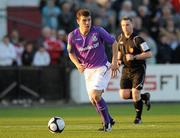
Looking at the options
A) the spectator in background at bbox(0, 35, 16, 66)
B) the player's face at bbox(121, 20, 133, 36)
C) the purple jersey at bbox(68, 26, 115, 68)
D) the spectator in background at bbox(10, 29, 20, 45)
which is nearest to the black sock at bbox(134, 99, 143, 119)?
the player's face at bbox(121, 20, 133, 36)

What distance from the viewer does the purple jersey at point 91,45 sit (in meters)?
14.1

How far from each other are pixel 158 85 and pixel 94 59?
29.5 feet

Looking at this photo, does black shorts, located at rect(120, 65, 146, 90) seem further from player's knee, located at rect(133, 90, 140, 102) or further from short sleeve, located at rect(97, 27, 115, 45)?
short sleeve, located at rect(97, 27, 115, 45)

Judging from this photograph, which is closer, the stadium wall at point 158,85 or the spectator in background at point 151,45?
the stadium wall at point 158,85

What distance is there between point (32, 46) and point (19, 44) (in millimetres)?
433

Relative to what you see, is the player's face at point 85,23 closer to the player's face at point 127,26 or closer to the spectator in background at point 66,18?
the player's face at point 127,26

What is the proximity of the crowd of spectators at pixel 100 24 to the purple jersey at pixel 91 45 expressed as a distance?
826cm

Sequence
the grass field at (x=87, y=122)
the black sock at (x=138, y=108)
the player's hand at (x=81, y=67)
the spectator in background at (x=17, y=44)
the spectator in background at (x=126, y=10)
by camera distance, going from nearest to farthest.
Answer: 1. the grass field at (x=87, y=122)
2. the player's hand at (x=81, y=67)
3. the black sock at (x=138, y=108)
4. the spectator in background at (x=17, y=44)
5. the spectator in background at (x=126, y=10)

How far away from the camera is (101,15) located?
24.2 m

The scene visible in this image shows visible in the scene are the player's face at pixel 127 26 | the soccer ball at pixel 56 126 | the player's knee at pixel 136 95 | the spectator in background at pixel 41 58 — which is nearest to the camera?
the soccer ball at pixel 56 126

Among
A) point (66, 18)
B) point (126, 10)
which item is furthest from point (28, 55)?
point (126, 10)

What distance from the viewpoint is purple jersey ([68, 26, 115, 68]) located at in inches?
553

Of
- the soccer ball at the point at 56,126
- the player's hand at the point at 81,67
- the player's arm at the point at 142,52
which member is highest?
the player's arm at the point at 142,52

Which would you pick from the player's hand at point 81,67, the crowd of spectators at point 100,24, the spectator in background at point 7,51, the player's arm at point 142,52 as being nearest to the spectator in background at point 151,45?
the crowd of spectators at point 100,24
